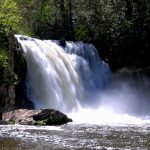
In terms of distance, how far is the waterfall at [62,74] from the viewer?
37.9m

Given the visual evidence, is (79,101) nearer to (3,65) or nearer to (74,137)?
(3,65)

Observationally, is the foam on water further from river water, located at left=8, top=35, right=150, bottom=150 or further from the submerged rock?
the submerged rock

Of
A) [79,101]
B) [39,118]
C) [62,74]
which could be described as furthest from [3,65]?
[79,101]

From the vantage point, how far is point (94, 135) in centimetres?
2444

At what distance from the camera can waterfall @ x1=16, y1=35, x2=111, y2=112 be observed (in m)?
37.9

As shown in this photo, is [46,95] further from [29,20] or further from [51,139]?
[29,20]

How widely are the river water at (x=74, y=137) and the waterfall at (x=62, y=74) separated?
355 inches

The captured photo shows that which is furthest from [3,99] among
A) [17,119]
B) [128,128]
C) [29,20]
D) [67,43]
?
[29,20]

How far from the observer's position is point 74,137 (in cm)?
2352

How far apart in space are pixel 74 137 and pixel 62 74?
1756 centimetres

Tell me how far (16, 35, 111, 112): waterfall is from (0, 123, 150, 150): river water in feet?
29.5

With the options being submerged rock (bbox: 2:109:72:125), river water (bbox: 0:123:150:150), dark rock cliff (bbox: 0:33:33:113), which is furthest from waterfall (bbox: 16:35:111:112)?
river water (bbox: 0:123:150:150)

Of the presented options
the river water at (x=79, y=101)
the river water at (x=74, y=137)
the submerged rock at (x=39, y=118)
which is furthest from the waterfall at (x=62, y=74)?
the river water at (x=74, y=137)

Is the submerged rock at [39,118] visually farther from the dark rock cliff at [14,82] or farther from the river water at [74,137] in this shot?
the dark rock cliff at [14,82]
